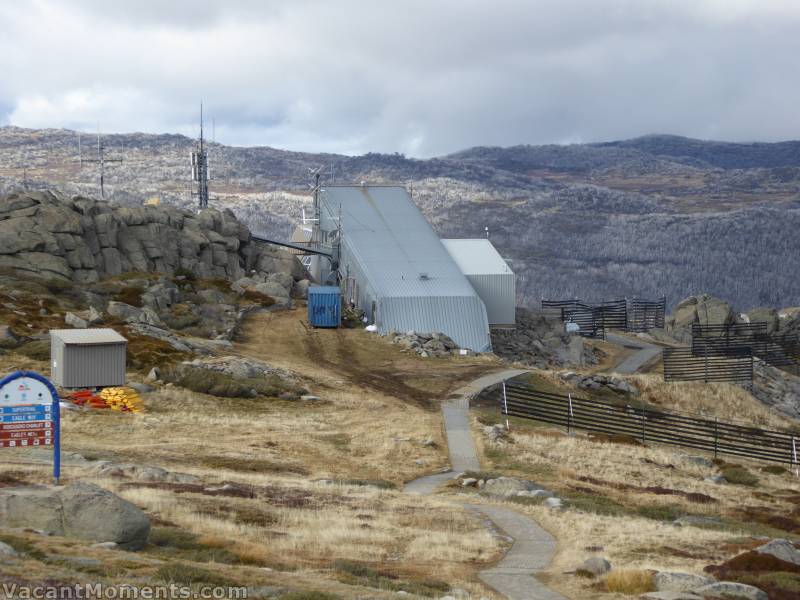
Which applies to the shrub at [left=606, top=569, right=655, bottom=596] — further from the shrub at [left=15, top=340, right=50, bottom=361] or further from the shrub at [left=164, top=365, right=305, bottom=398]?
the shrub at [left=15, top=340, right=50, bottom=361]

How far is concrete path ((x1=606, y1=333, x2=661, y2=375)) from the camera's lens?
251 ft

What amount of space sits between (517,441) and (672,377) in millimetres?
28765

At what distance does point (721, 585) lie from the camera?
2028 centimetres

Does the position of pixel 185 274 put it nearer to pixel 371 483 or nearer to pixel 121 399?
pixel 121 399

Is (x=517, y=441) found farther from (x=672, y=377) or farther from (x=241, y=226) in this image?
(x=241, y=226)

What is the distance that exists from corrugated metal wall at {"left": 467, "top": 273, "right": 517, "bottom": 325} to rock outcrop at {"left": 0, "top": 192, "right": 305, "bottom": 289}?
1510cm

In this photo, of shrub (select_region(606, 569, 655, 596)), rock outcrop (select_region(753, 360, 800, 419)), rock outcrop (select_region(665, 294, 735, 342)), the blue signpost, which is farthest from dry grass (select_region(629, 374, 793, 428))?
shrub (select_region(606, 569, 655, 596))

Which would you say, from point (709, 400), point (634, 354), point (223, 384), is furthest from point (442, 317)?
point (223, 384)

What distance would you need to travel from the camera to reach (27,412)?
2675 cm

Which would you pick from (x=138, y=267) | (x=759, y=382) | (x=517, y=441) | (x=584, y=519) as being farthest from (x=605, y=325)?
(x=584, y=519)

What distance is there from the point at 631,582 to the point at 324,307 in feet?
167

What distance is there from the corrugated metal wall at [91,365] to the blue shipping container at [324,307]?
86.8ft

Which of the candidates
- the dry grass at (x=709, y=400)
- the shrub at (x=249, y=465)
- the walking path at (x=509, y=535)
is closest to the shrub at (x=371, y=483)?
the walking path at (x=509, y=535)

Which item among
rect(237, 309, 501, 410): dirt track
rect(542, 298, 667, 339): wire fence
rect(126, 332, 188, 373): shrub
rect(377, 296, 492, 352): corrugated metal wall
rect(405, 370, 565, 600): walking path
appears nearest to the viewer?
rect(405, 370, 565, 600): walking path
